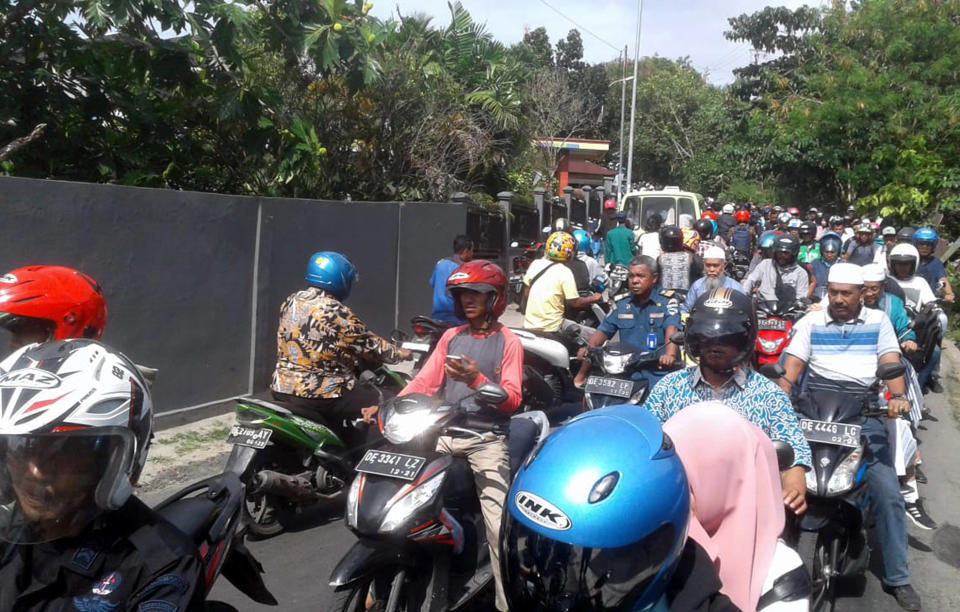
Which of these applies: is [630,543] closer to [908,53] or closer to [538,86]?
[908,53]

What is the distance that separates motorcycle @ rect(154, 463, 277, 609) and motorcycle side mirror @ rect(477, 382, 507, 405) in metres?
1.40

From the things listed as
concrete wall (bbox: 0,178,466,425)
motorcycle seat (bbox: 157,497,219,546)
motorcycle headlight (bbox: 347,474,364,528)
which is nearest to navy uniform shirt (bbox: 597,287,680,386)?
motorcycle headlight (bbox: 347,474,364,528)

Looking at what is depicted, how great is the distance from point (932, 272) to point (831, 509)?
6.66m

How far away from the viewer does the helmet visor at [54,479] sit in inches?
76.5

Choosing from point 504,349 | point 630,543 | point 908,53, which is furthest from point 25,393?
point 908,53

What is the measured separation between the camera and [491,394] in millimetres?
4055

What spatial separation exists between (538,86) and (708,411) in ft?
106

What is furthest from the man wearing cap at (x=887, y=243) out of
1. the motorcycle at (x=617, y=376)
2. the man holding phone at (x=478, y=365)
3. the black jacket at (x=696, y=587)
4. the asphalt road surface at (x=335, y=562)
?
the black jacket at (x=696, y=587)

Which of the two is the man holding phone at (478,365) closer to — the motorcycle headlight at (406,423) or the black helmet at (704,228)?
the motorcycle headlight at (406,423)

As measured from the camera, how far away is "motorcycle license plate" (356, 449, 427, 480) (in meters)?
3.70

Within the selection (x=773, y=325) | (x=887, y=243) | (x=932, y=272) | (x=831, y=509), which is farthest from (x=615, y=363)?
(x=887, y=243)

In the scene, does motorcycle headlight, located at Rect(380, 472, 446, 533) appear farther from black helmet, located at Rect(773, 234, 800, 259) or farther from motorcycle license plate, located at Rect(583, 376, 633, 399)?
black helmet, located at Rect(773, 234, 800, 259)

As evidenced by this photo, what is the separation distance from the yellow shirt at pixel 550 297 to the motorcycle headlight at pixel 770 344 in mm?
1643

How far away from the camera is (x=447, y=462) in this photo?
387 cm
